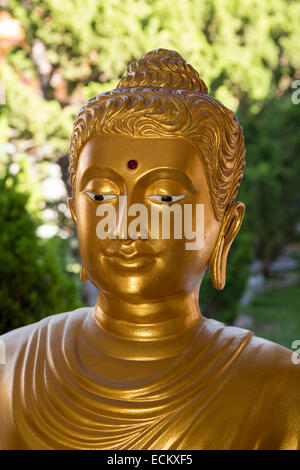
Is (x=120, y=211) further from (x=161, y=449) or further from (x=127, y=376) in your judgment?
(x=161, y=449)

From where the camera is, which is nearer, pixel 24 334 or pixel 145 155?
pixel 145 155

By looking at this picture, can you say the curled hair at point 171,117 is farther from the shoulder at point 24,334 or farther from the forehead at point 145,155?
the shoulder at point 24,334

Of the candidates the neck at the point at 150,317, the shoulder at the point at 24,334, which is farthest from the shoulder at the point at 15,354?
the neck at the point at 150,317

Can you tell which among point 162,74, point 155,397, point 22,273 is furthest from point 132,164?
point 22,273

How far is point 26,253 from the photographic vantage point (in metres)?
3.22

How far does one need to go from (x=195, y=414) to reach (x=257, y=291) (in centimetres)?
838

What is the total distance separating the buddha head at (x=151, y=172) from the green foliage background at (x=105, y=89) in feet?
5.51

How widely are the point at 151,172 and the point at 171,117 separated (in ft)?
0.51

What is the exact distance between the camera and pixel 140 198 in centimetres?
152

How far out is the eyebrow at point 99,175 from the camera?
154cm

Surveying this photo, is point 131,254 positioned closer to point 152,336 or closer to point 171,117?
point 152,336

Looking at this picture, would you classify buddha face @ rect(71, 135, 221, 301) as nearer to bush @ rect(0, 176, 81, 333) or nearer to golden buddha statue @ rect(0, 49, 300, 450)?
golden buddha statue @ rect(0, 49, 300, 450)

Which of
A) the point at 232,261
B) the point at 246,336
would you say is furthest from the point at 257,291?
the point at 246,336

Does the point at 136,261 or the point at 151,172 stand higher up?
the point at 151,172
